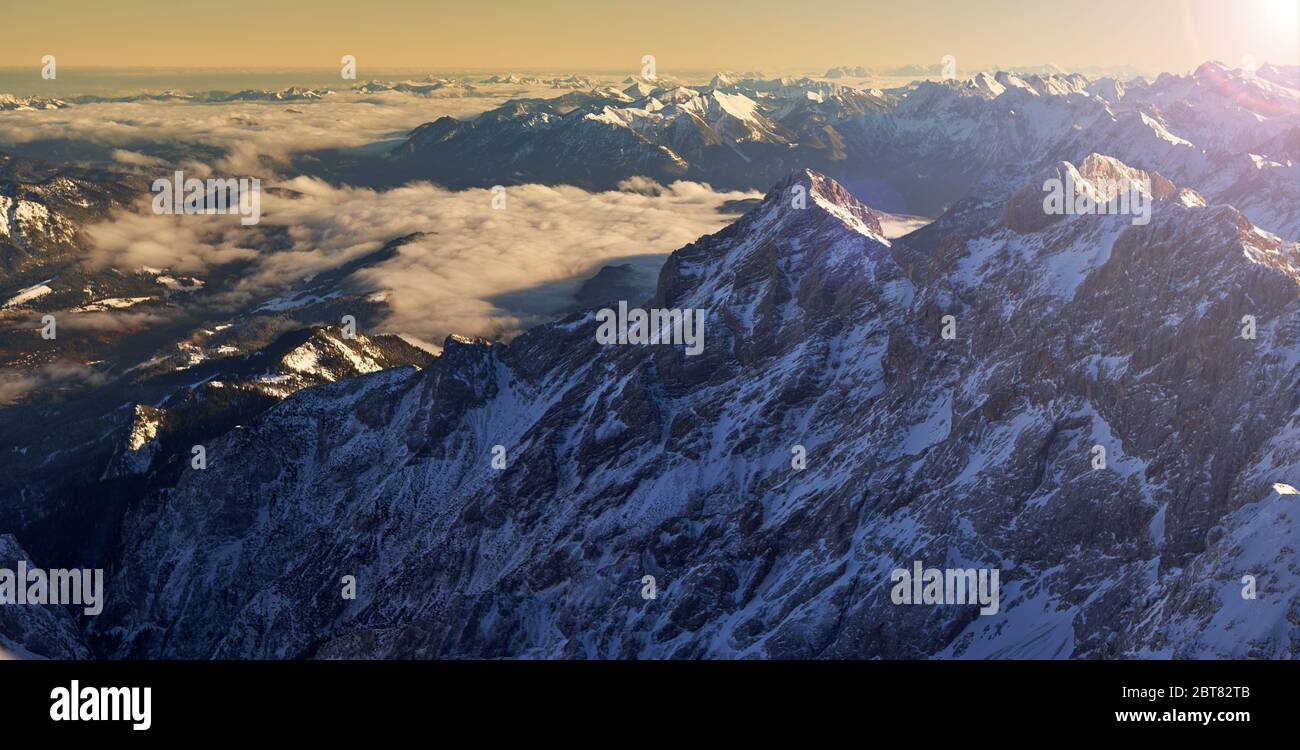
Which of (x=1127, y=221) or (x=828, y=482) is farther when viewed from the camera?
(x=828, y=482)

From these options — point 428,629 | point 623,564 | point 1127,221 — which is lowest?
point 428,629

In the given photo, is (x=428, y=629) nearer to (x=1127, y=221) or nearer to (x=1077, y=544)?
(x=1077, y=544)

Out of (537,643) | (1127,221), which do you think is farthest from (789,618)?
(1127,221)

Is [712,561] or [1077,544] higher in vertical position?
[1077,544]
